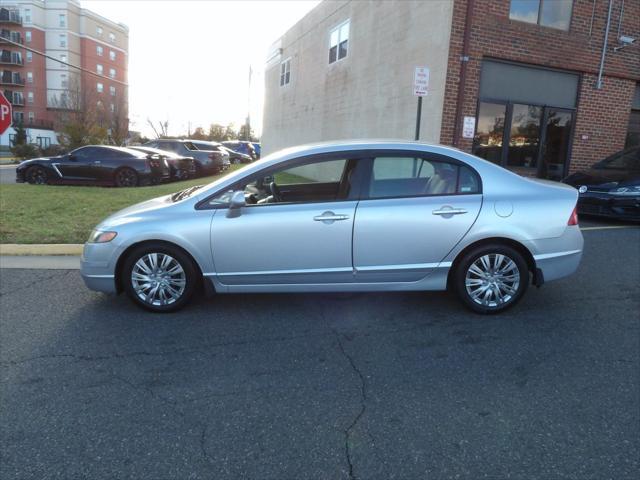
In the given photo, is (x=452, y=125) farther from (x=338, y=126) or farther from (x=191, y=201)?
(x=191, y=201)

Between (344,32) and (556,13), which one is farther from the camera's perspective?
(344,32)

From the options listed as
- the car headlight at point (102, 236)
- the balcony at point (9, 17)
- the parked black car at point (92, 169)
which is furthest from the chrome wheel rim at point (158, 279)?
the balcony at point (9, 17)

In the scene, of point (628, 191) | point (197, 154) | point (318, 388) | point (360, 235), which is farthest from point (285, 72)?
point (318, 388)

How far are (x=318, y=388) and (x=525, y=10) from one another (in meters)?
11.0

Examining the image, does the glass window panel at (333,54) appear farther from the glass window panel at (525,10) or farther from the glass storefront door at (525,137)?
the glass storefront door at (525,137)

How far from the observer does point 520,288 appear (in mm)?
4441

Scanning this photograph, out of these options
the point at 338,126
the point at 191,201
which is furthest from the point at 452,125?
the point at 191,201

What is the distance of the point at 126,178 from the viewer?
14.5 metres

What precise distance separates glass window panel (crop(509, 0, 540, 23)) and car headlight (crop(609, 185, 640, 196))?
468cm

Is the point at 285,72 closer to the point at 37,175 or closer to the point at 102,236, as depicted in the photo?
the point at 37,175

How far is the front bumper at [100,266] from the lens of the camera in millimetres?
4344

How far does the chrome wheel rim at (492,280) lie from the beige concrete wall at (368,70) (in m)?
7.05

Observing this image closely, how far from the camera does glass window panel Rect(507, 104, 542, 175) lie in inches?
462

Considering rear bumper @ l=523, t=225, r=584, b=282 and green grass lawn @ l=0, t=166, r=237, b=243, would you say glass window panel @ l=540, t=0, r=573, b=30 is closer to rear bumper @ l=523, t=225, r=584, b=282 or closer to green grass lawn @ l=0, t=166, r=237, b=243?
rear bumper @ l=523, t=225, r=584, b=282
